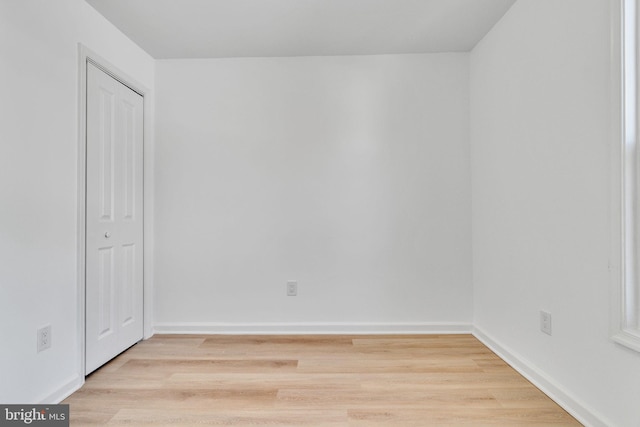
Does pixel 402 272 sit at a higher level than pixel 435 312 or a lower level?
higher

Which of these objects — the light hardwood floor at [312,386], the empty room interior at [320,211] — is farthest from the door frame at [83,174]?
the light hardwood floor at [312,386]

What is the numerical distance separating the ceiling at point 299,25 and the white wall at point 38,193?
49 centimetres

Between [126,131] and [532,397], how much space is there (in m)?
3.16

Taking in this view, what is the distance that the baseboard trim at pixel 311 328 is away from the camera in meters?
3.04

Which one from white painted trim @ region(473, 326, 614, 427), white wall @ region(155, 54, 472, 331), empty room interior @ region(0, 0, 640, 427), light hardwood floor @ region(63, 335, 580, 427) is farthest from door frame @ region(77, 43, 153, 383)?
white painted trim @ region(473, 326, 614, 427)

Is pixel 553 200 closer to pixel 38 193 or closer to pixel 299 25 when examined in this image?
pixel 299 25

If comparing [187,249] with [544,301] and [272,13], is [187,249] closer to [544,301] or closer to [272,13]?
[272,13]

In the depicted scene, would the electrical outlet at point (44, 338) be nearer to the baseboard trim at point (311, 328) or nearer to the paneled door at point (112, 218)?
the paneled door at point (112, 218)

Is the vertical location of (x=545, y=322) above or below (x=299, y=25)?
below

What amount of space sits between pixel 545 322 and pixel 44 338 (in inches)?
108

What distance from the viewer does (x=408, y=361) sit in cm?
246

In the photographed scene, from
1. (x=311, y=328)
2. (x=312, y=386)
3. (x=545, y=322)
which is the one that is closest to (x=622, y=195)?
(x=545, y=322)

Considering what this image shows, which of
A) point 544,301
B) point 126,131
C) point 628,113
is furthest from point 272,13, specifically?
point 544,301

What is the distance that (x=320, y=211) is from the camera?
10.1 feet
